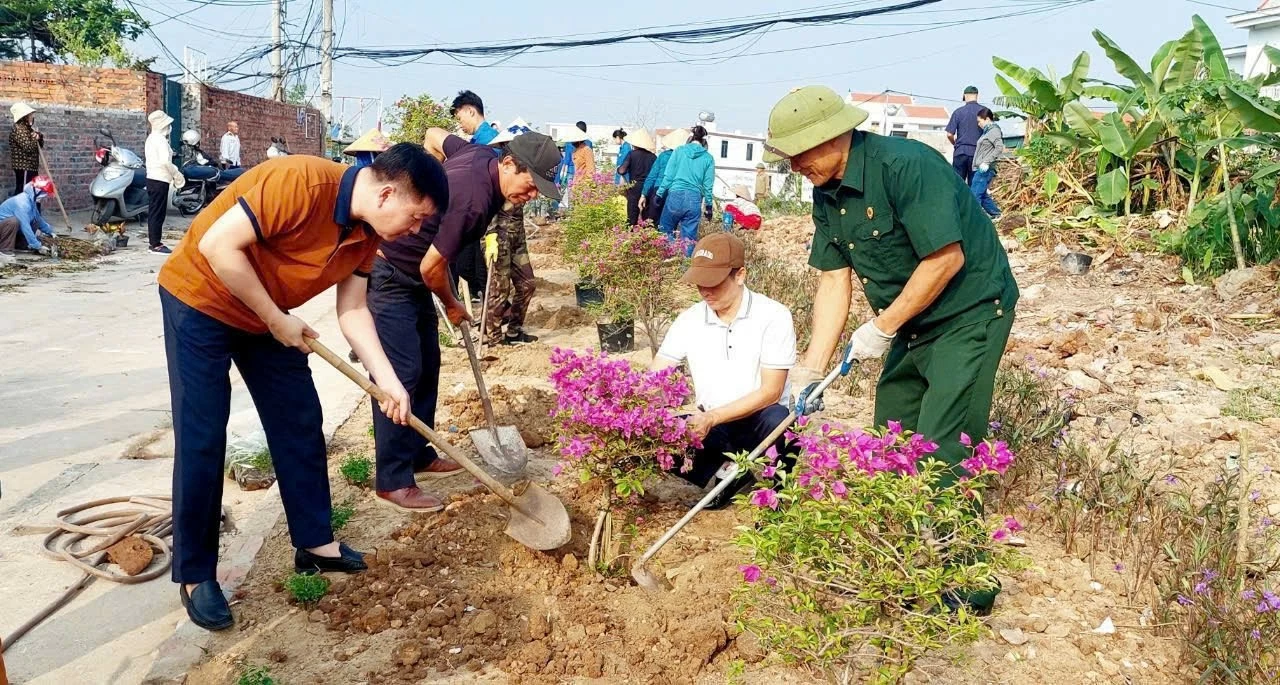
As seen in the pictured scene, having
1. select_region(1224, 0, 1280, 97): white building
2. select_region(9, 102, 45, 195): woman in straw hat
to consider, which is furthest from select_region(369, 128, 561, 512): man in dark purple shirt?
select_region(1224, 0, 1280, 97): white building

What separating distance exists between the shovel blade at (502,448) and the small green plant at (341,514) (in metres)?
0.68

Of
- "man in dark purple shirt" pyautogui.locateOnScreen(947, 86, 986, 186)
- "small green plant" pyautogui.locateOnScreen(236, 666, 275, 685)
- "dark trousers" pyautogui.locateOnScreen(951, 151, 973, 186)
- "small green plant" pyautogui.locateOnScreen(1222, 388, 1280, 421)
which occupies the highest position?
"man in dark purple shirt" pyautogui.locateOnScreen(947, 86, 986, 186)

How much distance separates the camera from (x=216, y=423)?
10.4ft

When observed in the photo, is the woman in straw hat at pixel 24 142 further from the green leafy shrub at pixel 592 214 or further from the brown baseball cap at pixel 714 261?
the brown baseball cap at pixel 714 261

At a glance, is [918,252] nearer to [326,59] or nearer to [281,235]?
[281,235]

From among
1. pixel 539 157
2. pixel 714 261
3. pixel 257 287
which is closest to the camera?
pixel 257 287

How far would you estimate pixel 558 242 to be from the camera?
1390 cm

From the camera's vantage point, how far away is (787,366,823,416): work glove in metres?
3.35

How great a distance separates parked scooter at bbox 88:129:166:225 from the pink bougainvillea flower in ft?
44.5

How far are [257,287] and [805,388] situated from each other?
A: 1.85 meters

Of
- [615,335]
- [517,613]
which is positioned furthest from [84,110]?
[517,613]

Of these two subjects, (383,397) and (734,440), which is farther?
(734,440)

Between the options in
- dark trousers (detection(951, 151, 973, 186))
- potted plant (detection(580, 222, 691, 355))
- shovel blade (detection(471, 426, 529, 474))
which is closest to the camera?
shovel blade (detection(471, 426, 529, 474))

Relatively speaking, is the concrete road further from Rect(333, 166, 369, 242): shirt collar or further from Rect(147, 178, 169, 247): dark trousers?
Rect(147, 178, 169, 247): dark trousers
